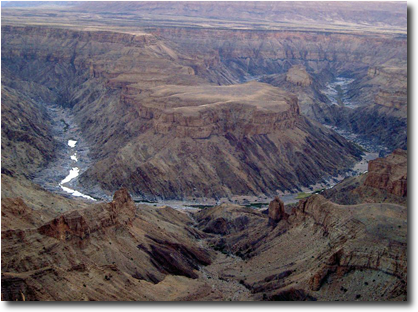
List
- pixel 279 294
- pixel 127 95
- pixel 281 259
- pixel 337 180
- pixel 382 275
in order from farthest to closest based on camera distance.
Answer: pixel 127 95 < pixel 337 180 < pixel 281 259 < pixel 279 294 < pixel 382 275

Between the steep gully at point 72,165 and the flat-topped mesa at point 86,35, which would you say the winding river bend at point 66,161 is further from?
the flat-topped mesa at point 86,35

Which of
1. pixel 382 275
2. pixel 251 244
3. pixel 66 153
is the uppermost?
pixel 382 275

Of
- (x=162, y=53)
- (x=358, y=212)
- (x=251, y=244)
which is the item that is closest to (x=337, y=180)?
(x=251, y=244)

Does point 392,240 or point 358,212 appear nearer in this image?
point 392,240

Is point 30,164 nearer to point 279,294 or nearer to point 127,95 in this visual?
point 127,95

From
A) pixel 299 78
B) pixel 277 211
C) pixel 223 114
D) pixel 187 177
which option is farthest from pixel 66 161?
pixel 299 78

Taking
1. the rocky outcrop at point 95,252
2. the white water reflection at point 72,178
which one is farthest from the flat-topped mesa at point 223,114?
the rocky outcrop at point 95,252

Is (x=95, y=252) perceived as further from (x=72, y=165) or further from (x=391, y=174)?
(x=72, y=165)

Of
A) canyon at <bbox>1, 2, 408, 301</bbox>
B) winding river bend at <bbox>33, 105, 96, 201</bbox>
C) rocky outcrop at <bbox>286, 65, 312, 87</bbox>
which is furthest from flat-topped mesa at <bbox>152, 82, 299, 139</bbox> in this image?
rocky outcrop at <bbox>286, 65, 312, 87</bbox>
